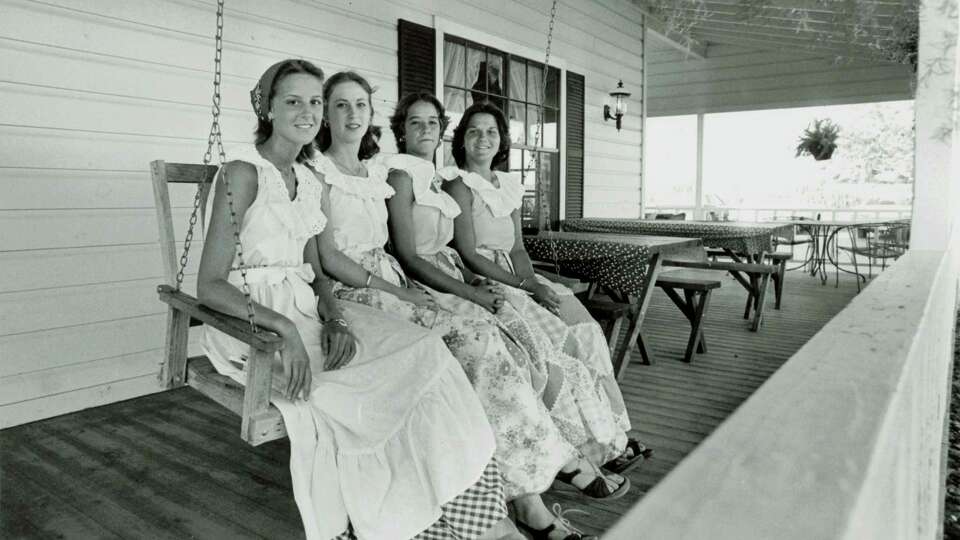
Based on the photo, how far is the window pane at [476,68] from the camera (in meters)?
5.27

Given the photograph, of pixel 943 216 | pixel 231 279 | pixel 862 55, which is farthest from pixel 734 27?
pixel 231 279

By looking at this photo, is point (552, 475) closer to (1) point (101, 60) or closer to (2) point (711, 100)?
(1) point (101, 60)

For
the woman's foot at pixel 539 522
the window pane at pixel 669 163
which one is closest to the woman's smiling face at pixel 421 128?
the woman's foot at pixel 539 522

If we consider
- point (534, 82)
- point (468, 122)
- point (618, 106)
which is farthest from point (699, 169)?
point (468, 122)

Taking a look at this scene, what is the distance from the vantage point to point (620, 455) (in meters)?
2.52

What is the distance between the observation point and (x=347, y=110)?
8.41 feet

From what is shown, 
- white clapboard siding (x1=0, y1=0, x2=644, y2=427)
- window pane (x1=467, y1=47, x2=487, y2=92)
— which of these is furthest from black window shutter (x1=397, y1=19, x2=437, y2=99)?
white clapboard siding (x1=0, y1=0, x2=644, y2=427)

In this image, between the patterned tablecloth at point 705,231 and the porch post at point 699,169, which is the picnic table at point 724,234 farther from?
the porch post at point 699,169

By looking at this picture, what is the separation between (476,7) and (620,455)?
3.85 meters

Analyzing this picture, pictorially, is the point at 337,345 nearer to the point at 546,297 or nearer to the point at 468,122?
the point at 546,297

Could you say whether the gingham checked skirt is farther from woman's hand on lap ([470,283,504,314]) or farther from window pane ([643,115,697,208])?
window pane ([643,115,697,208])

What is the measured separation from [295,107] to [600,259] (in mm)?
2143

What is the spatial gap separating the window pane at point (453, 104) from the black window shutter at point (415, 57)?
0.69ft

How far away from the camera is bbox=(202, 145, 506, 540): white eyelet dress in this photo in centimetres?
170
